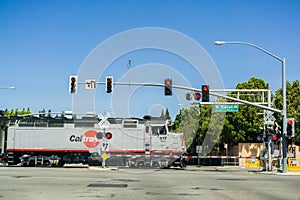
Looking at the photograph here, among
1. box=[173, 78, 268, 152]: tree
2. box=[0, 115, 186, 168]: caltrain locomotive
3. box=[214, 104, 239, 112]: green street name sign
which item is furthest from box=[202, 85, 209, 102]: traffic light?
box=[173, 78, 268, 152]: tree

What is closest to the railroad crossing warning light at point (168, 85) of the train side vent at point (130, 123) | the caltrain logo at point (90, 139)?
the train side vent at point (130, 123)

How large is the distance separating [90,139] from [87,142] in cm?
38

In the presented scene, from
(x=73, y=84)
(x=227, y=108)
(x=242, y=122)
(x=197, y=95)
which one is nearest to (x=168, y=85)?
(x=197, y=95)

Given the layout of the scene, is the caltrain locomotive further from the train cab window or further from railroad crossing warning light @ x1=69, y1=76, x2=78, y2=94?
railroad crossing warning light @ x1=69, y1=76, x2=78, y2=94

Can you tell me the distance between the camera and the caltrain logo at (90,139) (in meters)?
35.6

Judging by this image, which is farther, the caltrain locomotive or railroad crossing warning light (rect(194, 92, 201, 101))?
the caltrain locomotive

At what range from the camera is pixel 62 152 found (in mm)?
35875

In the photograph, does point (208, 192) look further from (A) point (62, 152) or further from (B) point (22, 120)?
(B) point (22, 120)

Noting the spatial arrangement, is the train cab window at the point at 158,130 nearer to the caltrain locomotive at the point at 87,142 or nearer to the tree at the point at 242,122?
the caltrain locomotive at the point at 87,142

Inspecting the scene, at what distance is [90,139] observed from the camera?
35844 millimetres

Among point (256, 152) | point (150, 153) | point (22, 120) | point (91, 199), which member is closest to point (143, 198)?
point (91, 199)

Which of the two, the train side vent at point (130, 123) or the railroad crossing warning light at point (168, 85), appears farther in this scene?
the train side vent at point (130, 123)

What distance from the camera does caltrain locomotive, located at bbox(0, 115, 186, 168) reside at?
1352 inches

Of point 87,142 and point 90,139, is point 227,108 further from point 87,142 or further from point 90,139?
point 87,142
